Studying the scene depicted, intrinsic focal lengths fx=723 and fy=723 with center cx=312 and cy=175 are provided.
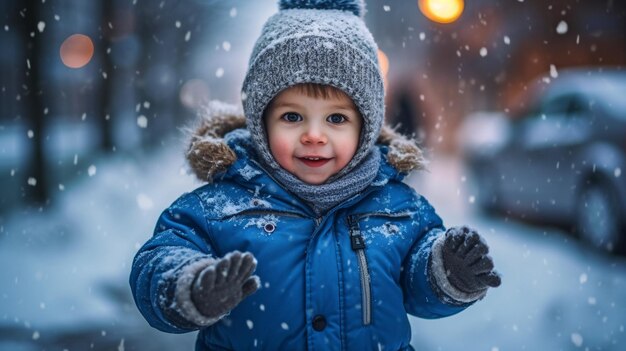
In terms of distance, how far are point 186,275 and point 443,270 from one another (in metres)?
0.75

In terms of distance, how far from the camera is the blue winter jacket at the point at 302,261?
2.09m

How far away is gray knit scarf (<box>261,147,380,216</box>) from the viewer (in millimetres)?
2225

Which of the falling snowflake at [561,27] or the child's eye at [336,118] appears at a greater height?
the child's eye at [336,118]

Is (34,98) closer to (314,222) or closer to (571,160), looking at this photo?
(571,160)

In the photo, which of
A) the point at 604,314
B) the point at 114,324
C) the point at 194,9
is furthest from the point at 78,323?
the point at 194,9

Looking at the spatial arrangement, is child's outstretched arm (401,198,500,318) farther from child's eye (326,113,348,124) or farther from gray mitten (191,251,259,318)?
gray mitten (191,251,259,318)

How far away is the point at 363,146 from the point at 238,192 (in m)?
0.43

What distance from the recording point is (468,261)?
1.98 meters

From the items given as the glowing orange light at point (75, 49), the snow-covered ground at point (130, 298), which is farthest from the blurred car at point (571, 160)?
the glowing orange light at point (75, 49)

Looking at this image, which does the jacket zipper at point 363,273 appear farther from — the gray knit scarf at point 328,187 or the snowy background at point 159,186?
the snowy background at point 159,186

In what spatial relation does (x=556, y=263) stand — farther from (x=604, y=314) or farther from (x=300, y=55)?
(x=300, y=55)

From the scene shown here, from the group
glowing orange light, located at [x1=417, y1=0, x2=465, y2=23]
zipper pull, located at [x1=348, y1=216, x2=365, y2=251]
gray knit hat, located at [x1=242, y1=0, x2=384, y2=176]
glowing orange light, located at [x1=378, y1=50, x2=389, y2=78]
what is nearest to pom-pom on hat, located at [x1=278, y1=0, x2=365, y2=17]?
gray knit hat, located at [x1=242, y1=0, x2=384, y2=176]

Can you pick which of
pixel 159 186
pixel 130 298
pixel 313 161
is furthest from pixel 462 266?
pixel 159 186

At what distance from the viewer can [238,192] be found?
89.0 inches
